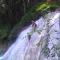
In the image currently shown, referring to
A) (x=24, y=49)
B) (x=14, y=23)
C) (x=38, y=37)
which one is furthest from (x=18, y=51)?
(x=14, y=23)

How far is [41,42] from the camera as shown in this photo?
638cm

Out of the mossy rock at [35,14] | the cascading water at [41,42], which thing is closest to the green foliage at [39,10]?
the mossy rock at [35,14]

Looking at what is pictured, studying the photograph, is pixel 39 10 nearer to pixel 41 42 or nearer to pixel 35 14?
pixel 35 14

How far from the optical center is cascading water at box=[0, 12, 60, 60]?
6164 millimetres

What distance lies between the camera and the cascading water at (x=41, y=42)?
20.2 ft

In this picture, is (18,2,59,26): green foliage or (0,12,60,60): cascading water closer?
(0,12,60,60): cascading water

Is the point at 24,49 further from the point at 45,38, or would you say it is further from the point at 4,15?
the point at 4,15

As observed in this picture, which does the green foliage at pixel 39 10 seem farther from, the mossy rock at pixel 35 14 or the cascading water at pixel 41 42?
the cascading water at pixel 41 42

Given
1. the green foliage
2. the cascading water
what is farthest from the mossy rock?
the cascading water

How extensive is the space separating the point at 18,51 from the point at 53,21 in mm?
1161

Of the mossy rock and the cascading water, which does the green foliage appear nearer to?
the mossy rock

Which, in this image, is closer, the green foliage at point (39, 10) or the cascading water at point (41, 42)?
the cascading water at point (41, 42)

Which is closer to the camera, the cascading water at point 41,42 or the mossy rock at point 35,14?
the cascading water at point 41,42

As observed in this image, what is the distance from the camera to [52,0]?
7746 mm
